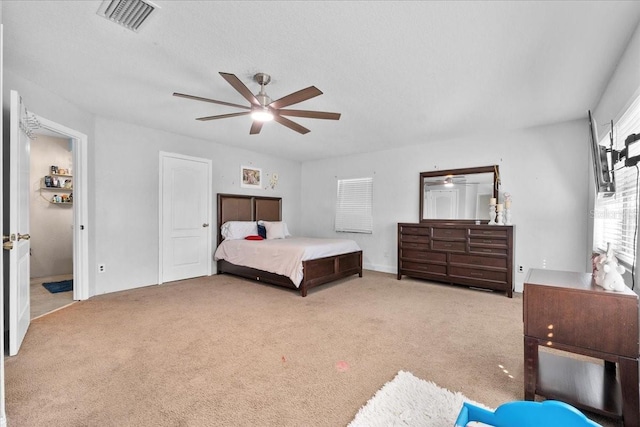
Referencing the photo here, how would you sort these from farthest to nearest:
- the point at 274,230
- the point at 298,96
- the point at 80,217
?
the point at 274,230 → the point at 80,217 → the point at 298,96

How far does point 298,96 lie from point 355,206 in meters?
3.86

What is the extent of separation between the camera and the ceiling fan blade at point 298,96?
2.34 metres

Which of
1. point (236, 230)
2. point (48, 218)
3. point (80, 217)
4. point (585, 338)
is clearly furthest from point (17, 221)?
point (585, 338)

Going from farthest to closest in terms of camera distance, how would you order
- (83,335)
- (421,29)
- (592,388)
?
1. (83,335)
2. (421,29)
3. (592,388)

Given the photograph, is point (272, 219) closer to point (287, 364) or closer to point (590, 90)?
point (287, 364)

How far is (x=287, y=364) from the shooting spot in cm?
215

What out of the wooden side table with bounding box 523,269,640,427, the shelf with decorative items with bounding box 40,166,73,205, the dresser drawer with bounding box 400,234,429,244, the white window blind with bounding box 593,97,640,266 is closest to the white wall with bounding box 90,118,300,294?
the shelf with decorative items with bounding box 40,166,73,205

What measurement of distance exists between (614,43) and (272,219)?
543 centimetres

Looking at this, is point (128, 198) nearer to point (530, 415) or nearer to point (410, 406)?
point (410, 406)

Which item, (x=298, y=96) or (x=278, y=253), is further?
(x=278, y=253)

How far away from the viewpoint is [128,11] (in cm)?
189

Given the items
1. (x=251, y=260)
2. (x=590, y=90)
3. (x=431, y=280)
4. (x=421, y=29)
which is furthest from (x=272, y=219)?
(x=590, y=90)

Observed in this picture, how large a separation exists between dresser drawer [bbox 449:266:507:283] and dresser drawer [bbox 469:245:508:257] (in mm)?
264

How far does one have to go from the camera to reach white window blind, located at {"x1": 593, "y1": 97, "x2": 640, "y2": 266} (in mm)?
2148
